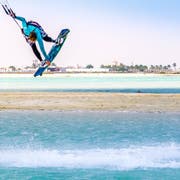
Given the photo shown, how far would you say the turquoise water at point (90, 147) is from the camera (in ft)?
64.6

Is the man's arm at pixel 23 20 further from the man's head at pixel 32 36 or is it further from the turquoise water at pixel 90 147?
the turquoise water at pixel 90 147

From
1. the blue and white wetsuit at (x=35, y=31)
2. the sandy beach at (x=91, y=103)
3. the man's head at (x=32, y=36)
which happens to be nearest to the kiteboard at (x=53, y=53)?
the blue and white wetsuit at (x=35, y=31)

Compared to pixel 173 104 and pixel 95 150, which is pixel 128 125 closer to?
pixel 95 150

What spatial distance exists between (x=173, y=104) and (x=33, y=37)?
136ft

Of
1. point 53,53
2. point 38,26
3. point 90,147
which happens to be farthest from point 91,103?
point 38,26

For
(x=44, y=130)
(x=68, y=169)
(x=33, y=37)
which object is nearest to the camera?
(x=33, y=37)

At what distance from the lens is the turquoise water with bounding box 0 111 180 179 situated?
1970cm

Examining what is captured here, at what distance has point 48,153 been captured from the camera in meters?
23.6

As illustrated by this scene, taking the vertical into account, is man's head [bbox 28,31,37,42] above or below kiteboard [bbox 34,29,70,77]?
above

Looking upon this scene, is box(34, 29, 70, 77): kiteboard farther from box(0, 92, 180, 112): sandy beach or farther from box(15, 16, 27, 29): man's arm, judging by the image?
box(0, 92, 180, 112): sandy beach

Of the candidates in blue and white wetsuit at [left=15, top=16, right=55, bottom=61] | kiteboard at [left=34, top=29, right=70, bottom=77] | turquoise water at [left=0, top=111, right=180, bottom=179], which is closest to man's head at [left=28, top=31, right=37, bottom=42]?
blue and white wetsuit at [left=15, top=16, right=55, bottom=61]

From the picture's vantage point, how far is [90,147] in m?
25.2

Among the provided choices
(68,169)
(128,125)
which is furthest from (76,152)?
(128,125)

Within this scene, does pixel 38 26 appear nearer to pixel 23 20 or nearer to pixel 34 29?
pixel 34 29
